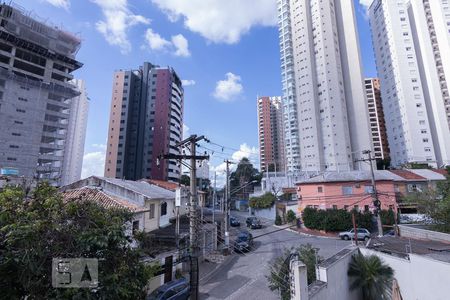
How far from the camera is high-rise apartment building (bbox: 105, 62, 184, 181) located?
9006 cm

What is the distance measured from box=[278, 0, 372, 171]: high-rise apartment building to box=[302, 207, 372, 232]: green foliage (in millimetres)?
36238

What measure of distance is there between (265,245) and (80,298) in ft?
92.5

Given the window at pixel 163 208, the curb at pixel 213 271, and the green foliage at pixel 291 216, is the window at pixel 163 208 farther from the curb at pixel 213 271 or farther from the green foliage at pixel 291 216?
the green foliage at pixel 291 216

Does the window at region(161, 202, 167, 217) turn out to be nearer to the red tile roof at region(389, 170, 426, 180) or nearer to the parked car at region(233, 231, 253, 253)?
the parked car at region(233, 231, 253, 253)

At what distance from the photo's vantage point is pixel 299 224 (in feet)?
137

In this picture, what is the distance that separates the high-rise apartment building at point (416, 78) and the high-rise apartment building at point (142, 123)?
69.6 meters

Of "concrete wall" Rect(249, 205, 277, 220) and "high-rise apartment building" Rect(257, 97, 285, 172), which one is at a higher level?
"high-rise apartment building" Rect(257, 97, 285, 172)

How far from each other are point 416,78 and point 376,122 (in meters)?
25.7

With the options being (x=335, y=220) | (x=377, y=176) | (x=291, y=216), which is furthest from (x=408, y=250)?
(x=291, y=216)

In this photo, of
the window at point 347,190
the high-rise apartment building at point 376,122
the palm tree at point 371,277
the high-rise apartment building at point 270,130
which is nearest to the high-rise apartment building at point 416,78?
the high-rise apartment building at point 376,122

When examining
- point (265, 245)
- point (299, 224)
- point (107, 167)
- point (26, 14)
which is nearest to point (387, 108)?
point (299, 224)

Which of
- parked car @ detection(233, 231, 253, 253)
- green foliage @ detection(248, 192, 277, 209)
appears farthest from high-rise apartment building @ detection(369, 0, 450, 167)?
parked car @ detection(233, 231, 253, 253)

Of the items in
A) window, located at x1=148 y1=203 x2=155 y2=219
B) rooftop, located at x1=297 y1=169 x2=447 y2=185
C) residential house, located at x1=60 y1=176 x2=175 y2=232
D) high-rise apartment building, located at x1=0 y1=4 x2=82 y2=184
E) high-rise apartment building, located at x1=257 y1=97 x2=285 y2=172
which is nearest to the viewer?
residential house, located at x1=60 y1=176 x2=175 y2=232

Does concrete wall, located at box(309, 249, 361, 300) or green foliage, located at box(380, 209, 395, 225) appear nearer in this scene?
concrete wall, located at box(309, 249, 361, 300)
